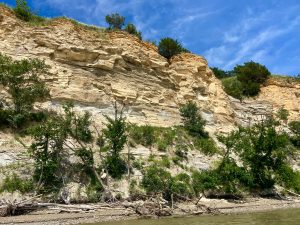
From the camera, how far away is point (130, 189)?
23609mm

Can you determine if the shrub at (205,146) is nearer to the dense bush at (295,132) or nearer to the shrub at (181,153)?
the shrub at (181,153)

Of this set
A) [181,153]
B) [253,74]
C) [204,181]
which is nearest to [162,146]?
[181,153]

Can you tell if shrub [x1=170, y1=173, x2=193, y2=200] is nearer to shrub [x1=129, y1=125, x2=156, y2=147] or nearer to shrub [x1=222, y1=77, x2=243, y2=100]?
shrub [x1=129, y1=125, x2=156, y2=147]

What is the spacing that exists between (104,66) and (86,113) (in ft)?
18.8

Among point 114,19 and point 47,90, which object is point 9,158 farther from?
point 114,19

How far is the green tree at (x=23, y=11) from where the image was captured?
32.6 m

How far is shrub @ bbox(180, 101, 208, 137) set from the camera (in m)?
32.0

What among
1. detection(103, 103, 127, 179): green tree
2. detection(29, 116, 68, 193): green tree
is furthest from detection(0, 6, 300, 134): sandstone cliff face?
detection(29, 116, 68, 193): green tree

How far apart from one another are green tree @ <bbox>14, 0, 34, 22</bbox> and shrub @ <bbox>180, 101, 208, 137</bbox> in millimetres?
14527

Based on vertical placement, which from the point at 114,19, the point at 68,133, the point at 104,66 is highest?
the point at 114,19

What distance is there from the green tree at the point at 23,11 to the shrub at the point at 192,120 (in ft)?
47.7

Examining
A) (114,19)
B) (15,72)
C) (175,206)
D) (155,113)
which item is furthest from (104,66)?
(175,206)

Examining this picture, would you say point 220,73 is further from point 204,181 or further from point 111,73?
point 204,181

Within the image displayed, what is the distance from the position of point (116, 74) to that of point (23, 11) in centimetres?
917
